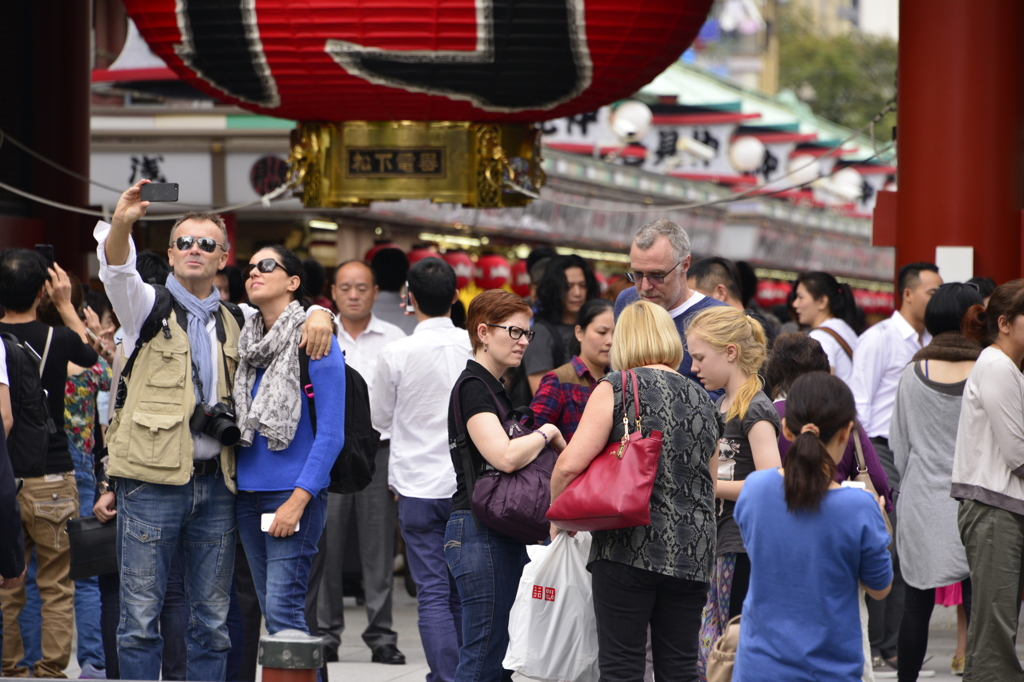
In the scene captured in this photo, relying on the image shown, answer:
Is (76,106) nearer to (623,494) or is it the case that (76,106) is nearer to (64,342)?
(64,342)

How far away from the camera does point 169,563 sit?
15.1 feet

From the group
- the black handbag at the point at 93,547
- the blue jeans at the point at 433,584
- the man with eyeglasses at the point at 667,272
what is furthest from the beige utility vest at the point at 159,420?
the man with eyeglasses at the point at 667,272

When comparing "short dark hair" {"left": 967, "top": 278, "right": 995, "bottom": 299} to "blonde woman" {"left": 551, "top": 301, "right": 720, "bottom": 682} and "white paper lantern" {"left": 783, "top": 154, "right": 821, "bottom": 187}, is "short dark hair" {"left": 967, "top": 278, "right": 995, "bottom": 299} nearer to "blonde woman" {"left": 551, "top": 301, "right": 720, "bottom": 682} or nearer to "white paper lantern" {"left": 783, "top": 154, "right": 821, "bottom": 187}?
"blonde woman" {"left": 551, "top": 301, "right": 720, "bottom": 682}

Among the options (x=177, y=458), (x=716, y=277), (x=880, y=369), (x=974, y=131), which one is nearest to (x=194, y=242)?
(x=177, y=458)

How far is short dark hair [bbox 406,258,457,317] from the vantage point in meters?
6.00

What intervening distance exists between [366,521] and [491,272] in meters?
8.55

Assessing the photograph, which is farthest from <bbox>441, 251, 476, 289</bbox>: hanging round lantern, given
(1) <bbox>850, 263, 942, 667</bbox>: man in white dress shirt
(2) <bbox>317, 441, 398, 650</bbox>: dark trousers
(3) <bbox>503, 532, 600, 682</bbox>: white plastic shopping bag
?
(3) <bbox>503, 532, 600, 682</bbox>: white plastic shopping bag

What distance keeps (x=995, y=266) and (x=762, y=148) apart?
14.6 metres

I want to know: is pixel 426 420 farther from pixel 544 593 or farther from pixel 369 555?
pixel 544 593

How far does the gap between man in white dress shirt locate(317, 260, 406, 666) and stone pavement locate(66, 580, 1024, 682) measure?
0.39 feet

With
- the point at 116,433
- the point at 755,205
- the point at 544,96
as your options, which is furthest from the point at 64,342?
the point at 755,205

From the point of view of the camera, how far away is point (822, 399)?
3557 mm

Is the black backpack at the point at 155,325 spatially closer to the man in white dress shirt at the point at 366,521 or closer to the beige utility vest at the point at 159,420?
the beige utility vest at the point at 159,420

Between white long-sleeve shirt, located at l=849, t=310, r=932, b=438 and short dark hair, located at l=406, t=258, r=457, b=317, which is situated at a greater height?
short dark hair, located at l=406, t=258, r=457, b=317
